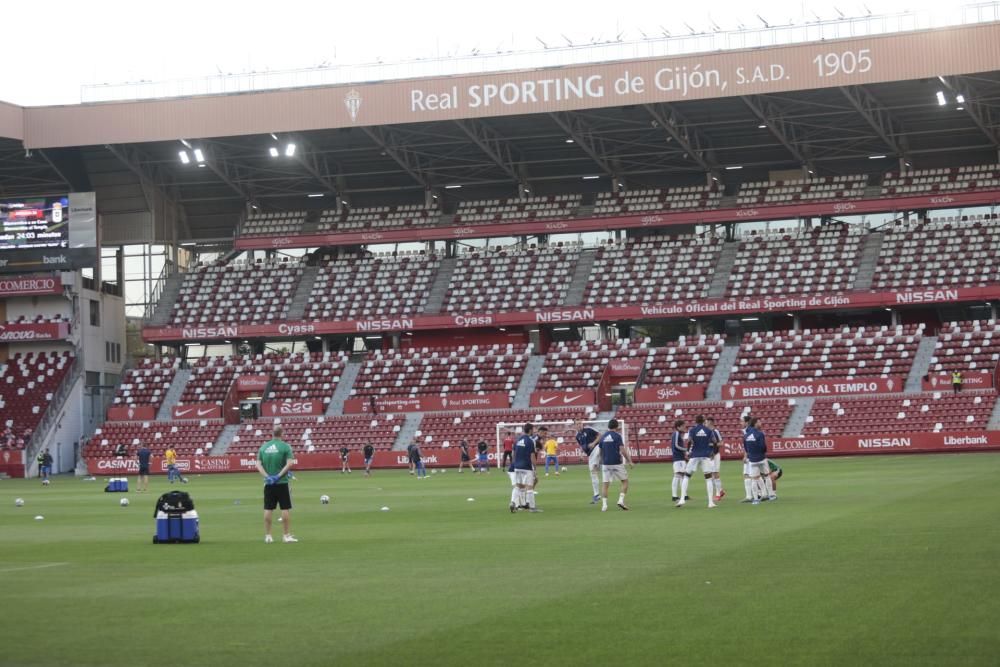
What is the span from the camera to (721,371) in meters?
64.0

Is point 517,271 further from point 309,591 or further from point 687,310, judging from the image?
point 309,591

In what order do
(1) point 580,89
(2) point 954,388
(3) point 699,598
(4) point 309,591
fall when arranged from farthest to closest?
(1) point 580,89, (2) point 954,388, (4) point 309,591, (3) point 699,598

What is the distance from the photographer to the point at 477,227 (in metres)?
74.8

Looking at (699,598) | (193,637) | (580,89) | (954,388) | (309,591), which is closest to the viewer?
(193,637)

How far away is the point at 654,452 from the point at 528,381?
1088 centimetres

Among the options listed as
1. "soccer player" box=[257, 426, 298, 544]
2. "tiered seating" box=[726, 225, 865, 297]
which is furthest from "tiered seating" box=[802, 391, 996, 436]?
"soccer player" box=[257, 426, 298, 544]

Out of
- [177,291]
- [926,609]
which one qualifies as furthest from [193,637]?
[177,291]

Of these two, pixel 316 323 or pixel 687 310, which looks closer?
pixel 687 310

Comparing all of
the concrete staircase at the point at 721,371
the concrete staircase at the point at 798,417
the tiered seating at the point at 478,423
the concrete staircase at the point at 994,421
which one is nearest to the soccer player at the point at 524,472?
the concrete staircase at the point at 798,417

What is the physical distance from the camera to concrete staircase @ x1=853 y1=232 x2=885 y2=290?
217 ft

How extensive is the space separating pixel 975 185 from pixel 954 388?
15267 mm

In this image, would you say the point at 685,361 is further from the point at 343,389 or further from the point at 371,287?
the point at 371,287

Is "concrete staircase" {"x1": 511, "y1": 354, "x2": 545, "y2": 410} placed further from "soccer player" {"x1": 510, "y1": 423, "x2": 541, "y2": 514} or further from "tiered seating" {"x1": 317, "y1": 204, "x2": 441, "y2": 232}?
"soccer player" {"x1": 510, "y1": 423, "x2": 541, "y2": 514}

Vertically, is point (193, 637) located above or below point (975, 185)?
below
